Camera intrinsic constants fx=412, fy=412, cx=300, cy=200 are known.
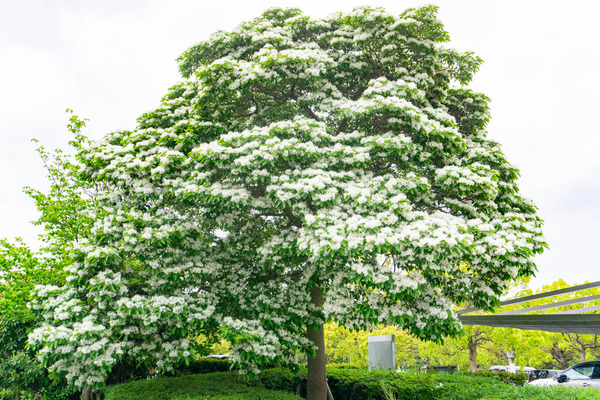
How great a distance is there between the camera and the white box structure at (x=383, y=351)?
1579 centimetres

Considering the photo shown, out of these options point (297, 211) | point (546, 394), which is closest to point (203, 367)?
point (297, 211)

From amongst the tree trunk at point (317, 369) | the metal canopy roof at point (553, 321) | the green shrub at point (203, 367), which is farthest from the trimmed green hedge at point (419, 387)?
the green shrub at point (203, 367)

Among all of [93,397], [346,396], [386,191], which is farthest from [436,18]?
[93,397]

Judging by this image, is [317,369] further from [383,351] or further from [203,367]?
[203,367]

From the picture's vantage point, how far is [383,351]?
629 inches

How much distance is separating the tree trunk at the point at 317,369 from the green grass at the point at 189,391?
184 centimetres

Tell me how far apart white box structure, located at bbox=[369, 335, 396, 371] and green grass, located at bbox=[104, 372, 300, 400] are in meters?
6.70

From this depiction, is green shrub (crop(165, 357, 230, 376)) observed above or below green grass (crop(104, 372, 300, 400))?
below

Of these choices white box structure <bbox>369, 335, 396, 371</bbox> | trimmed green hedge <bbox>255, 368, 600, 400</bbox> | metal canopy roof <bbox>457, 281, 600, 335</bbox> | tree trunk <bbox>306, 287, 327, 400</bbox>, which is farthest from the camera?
white box structure <bbox>369, 335, 396, 371</bbox>

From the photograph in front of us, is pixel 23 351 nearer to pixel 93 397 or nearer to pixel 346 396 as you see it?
pixel 93 397

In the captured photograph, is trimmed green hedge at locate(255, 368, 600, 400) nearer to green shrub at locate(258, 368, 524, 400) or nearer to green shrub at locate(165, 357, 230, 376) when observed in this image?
green shrub at locate(258, 368, 524, 400)

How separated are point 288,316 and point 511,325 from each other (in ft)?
21.5

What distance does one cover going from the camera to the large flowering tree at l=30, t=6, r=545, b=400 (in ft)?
25.5

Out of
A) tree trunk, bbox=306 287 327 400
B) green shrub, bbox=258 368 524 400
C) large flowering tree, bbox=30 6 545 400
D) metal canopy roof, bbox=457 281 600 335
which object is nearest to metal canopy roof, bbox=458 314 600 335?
metal canopy roof, bbox=457 281 600 335
